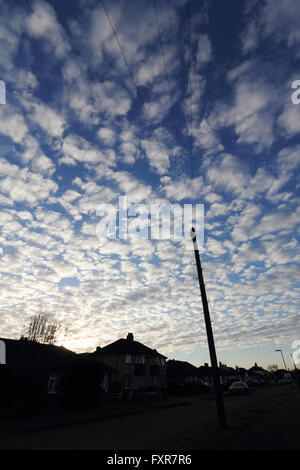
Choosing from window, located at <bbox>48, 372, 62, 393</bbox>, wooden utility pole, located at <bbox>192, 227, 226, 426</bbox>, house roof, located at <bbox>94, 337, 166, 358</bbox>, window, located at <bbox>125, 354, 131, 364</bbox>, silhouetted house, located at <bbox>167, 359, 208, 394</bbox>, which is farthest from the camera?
silhouetted house, located at <bbox>167, 359, 208, 394</bbox>

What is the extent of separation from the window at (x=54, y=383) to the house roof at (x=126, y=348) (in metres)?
18.3

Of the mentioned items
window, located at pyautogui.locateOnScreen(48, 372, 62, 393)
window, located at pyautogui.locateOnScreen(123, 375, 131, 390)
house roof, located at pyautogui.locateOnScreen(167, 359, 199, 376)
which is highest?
house roof, located at pyautogui.locateOnScreen(167, 359, 199, 376)

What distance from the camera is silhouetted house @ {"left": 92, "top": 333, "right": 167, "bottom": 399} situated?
39.4m

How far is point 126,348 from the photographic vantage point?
138 ft

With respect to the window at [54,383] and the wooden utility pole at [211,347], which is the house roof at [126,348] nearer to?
the window at [54,383]

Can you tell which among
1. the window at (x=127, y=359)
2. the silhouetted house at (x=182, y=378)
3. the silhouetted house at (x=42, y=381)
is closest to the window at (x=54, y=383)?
the silhouetted house at (x=42, y=381)

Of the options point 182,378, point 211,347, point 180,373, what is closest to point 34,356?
point 211,347

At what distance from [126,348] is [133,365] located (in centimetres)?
270

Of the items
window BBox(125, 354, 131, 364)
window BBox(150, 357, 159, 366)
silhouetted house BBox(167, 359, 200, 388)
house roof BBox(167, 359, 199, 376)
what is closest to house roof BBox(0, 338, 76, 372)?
window BBox(125, 354, 131, 364)

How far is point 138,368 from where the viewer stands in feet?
138

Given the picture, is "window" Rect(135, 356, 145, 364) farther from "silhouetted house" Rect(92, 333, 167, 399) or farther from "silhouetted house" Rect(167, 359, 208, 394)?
"silhouetted house" Rect(167, 359, 208, 394)

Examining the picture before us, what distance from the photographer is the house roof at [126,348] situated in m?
40.7
